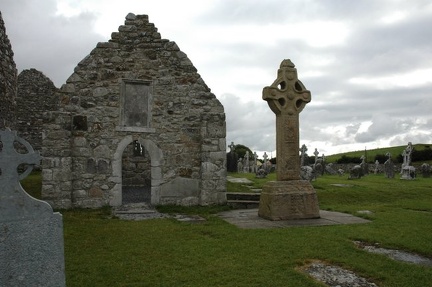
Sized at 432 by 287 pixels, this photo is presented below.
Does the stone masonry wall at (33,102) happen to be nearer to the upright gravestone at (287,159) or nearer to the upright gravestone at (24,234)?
the upright gravestone at (287,159)

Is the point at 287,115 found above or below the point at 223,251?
above

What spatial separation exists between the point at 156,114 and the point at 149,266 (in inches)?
249

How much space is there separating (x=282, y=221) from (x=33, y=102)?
16.7m

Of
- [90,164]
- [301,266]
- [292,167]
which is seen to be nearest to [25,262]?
[301,266]

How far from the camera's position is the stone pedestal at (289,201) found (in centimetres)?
856

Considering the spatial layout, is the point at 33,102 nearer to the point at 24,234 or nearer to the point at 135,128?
the point at 135,128

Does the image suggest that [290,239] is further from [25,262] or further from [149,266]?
[25,262]

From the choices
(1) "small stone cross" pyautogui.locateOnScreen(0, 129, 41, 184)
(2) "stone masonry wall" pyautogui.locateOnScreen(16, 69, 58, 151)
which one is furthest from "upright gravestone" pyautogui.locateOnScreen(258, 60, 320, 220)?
(2) "stone masonry wall" pyautogui.locateOnScreen(16, 69, 58, 151)

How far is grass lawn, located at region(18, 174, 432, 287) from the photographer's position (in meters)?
4.57

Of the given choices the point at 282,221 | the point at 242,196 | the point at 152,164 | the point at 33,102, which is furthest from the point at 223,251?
the point at 33,102

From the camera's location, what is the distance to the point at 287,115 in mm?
8930

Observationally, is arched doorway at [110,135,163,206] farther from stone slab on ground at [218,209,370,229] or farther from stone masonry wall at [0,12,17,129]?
stone masonry wall at [0,12,17,129]

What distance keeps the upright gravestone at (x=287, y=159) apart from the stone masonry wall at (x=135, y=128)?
2387mm

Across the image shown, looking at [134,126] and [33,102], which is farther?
[33,102]
